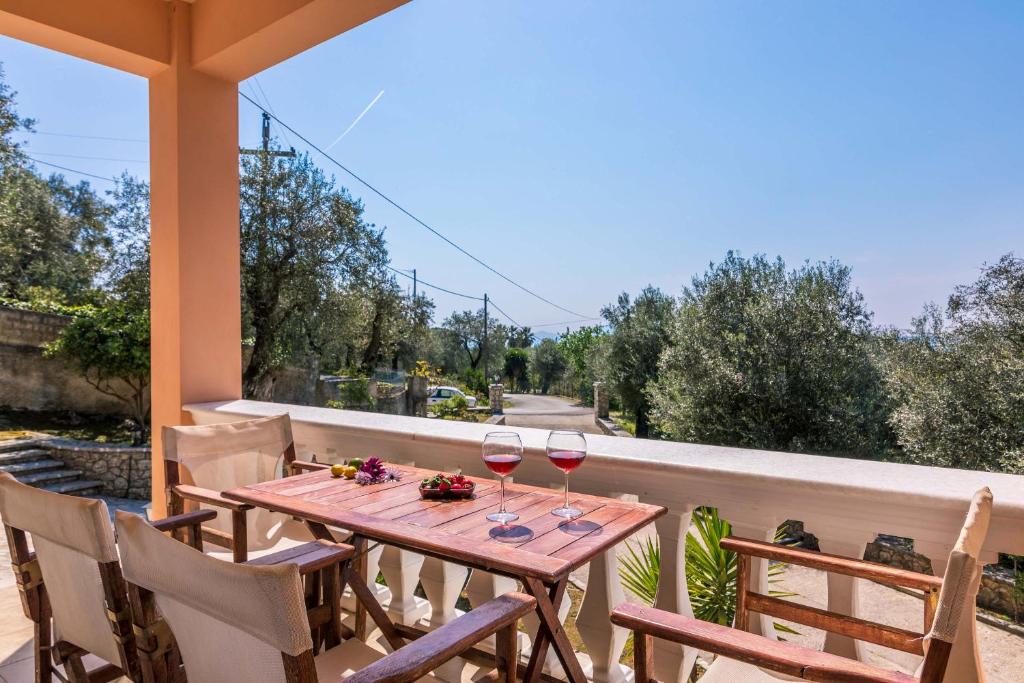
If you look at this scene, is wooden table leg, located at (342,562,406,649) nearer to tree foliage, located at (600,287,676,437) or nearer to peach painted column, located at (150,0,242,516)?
peach painted column, located at (150,0,242,516)

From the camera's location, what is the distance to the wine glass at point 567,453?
1.43 metres

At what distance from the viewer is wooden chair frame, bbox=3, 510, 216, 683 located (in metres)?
1.11

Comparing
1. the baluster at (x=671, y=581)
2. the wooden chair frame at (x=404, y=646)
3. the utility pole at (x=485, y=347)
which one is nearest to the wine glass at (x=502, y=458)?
the wooden chair frame at (x=404, y=646)

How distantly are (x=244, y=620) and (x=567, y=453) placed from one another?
818mm

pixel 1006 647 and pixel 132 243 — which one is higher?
pixel 132 243

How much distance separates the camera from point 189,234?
297 centimetres

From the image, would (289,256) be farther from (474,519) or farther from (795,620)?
(795,620)

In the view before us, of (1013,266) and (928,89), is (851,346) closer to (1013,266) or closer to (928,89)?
(1013,266)

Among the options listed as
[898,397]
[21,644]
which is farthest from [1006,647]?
[21,644]

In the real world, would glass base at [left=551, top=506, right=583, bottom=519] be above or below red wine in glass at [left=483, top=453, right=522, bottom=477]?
below

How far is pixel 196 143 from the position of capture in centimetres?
300

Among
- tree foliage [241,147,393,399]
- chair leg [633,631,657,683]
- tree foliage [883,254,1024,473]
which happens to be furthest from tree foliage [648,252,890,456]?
chair leg [633,631,657,683]

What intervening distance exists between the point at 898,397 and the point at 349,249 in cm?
952

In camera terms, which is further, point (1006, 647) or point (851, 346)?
point (851, 346)
